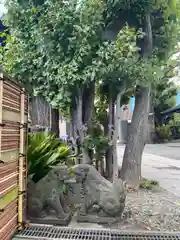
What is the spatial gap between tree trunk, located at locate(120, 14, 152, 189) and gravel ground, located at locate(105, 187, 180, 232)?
15.7 inches

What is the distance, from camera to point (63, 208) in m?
2.81

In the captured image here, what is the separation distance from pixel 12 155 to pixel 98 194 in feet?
3.81

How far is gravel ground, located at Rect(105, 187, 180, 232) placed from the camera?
2.69 m

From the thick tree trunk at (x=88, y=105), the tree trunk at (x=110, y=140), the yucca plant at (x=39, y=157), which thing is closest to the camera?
the yucca plant at (x=39, y=157)

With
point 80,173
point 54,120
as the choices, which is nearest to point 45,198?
point 80,173

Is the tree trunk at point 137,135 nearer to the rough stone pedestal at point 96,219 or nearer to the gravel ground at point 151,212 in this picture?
the gravel ground at point 151,212

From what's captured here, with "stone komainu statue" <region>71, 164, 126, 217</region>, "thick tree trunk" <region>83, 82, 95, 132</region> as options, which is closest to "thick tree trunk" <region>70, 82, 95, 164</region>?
"thick tree trunk" <region>83, 82, 95, 132</region>

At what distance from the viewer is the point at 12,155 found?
1.98m

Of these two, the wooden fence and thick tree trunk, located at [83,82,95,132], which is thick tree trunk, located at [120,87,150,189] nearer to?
thick tree trunk, located at [83,82,95,132]

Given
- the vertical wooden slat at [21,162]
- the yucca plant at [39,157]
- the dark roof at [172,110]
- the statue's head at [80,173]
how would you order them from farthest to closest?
1. the dark roof at [172,110]
2. the yucca plant at [39,157]
3. the statue's head at [80,173]
4. the vertical wooden slat at [21,162]

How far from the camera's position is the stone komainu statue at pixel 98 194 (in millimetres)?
2686

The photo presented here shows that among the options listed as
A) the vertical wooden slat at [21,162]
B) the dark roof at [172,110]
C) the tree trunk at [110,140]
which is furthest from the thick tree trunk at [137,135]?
the dark roof at [172,110]

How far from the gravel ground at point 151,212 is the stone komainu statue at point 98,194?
0.59 feet

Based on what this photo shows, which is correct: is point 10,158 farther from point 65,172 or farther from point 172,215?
point 172,215
